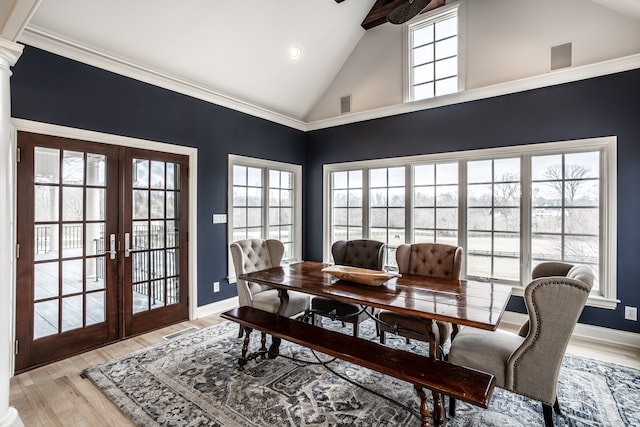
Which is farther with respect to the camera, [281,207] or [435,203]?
[281,207]

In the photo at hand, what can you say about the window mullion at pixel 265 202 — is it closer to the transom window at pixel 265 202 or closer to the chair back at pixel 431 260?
the transom window at pixel 265 202

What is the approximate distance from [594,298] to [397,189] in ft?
8.44

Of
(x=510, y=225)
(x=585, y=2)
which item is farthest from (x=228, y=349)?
(x=585, y=2)

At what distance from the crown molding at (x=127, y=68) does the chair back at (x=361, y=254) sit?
2.42 metres

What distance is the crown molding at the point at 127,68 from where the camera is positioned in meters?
2.75

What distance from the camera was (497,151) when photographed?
3.90 metres

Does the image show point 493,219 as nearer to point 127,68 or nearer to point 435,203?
point 435,203

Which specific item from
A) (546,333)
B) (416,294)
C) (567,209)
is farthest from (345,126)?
(546,333)

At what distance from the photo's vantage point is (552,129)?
3.58m

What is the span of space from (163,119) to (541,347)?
4.05 metres

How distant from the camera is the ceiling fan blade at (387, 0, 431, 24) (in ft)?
8.74

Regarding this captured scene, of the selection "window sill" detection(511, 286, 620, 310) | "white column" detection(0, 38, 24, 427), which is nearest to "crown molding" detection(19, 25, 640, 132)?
"white column" detection(0, 38, 24, 427)

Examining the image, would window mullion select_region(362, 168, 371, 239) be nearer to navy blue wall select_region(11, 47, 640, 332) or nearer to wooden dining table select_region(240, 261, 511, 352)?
navy blue wall select_region(11, 47, 640, 332)

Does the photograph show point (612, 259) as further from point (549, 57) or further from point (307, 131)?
point (307, 131)
